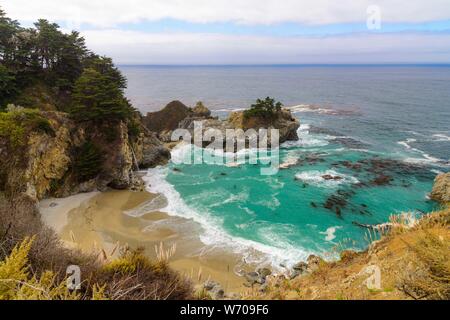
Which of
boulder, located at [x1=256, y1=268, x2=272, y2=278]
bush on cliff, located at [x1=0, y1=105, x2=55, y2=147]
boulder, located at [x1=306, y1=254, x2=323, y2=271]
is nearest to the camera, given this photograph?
boulder, located at [x1=306, y1=254, x2=323, y2=271]

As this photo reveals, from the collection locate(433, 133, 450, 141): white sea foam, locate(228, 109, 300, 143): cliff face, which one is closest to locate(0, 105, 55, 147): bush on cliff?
locate(228, 109, 300, 143): cliff face

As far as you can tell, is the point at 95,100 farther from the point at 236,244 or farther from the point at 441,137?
the point at 441,137

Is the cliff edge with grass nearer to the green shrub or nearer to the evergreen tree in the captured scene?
the green shrub

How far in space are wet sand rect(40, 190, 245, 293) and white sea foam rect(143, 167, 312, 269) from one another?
0.74 m

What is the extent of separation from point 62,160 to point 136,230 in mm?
13158

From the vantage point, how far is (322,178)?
36219 millimetres

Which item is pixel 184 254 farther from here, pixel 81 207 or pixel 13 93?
Result: pixel 13 93

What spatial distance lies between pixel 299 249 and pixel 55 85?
38432 mm

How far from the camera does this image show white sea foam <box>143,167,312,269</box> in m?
20.8

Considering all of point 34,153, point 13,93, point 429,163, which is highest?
point 13,93

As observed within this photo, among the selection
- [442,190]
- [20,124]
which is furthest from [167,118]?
[442,190]

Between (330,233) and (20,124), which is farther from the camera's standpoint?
(20,124)

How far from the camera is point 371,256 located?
11203mm
